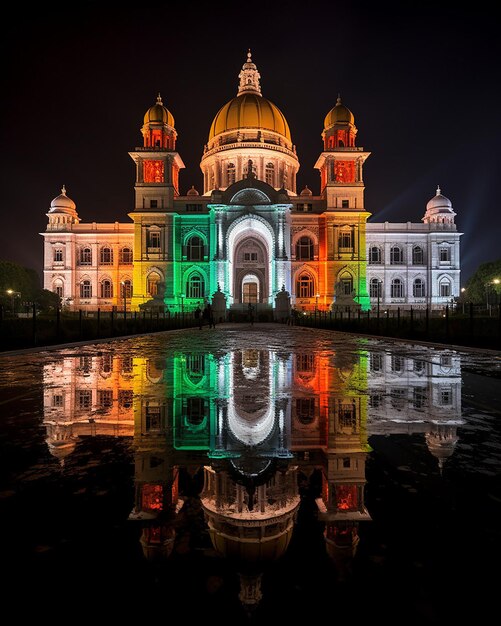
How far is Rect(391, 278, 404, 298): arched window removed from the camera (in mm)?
71312

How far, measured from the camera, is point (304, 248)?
202 feet

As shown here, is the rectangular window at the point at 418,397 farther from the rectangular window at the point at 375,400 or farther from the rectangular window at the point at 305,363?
the rectangular window at the point at 305,363

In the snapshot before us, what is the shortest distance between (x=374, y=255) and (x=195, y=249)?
2954cm

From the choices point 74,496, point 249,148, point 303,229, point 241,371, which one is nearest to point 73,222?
point 249,148

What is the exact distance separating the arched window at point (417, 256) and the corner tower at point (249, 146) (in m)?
21.3

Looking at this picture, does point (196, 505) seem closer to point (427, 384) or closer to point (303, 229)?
point (427, 384)

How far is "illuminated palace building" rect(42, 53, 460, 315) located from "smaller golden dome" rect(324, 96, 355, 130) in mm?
143

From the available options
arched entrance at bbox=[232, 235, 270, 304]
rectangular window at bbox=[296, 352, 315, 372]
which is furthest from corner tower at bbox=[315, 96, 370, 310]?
rectangular window at bbox=[296, 352, 315, 372]

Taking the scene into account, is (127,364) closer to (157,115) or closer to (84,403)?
(84,403)

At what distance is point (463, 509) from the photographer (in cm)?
224

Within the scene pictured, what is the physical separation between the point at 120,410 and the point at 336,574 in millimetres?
3610

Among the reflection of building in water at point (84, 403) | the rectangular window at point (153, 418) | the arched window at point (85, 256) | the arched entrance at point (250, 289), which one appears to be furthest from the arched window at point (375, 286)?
the rectangular window at point (153, 418)

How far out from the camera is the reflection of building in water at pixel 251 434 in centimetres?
204

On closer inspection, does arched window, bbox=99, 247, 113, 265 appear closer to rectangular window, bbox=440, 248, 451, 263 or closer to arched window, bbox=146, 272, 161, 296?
arched window, bbox=146, 272, 161, 296
